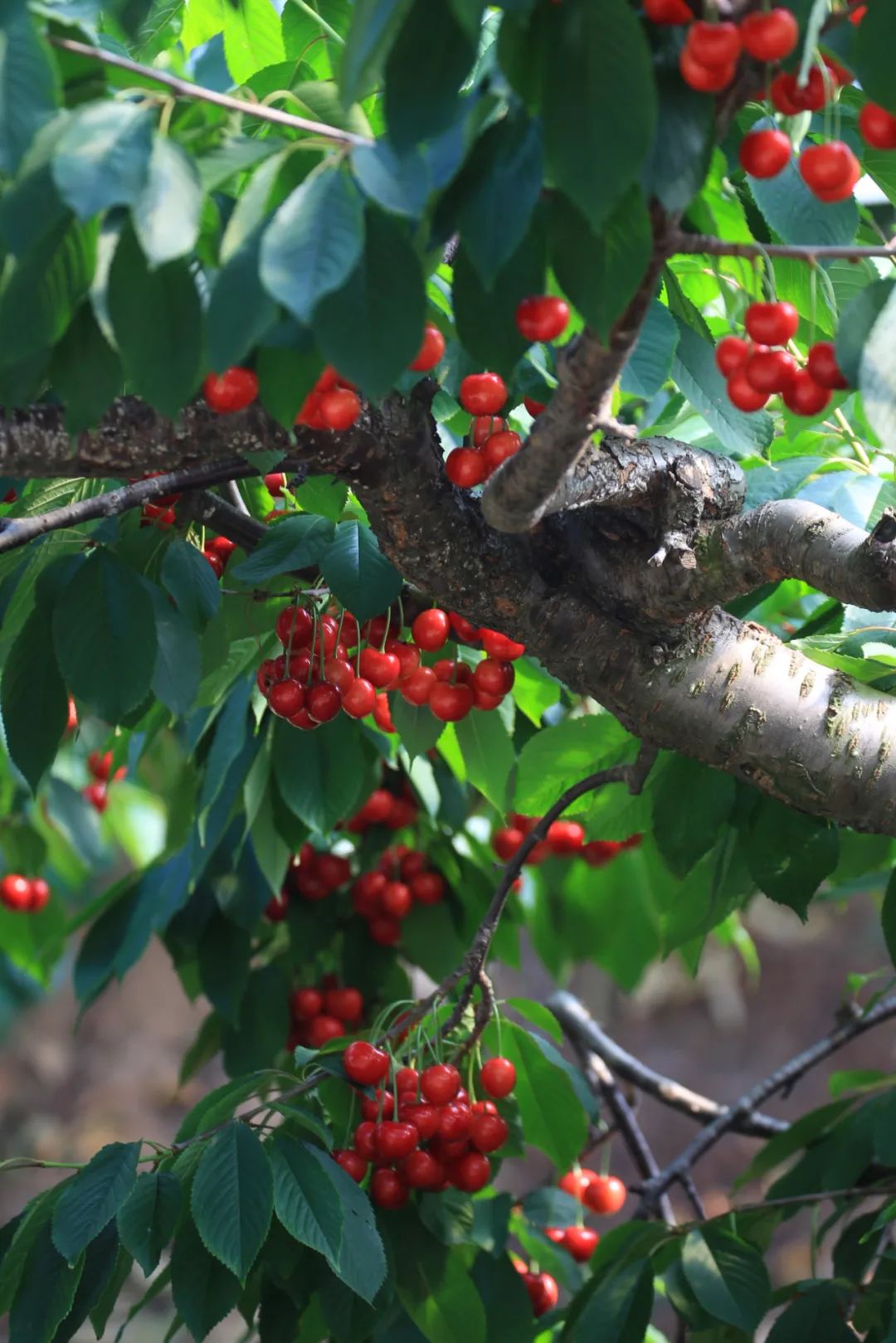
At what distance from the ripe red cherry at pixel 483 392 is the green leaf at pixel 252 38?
0.50 m

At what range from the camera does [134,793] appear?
295cm

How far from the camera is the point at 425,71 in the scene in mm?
560

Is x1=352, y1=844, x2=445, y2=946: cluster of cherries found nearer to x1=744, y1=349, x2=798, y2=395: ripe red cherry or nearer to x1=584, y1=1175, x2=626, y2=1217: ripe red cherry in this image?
x1=584, y1=1175, x2=626, y2=1217: ripe red cherry

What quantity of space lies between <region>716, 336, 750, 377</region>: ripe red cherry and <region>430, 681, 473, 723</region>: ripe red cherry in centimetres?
51

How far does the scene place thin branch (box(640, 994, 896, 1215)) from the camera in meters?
1.58

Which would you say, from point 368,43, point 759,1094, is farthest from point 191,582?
point 759,1094

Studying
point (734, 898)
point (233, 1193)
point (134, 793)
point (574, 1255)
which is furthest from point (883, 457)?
point (134, 793)

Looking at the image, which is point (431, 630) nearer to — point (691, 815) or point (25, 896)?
point (691, 815)

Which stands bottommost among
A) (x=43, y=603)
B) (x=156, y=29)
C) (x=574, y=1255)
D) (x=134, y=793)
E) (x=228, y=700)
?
(x=134, y=793)

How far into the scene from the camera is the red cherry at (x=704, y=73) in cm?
56

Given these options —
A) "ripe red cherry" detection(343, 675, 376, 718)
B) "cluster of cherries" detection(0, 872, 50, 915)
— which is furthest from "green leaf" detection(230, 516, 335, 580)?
"cluster of cherries" detection(0, 872, 50, 915)

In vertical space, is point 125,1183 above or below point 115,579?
below

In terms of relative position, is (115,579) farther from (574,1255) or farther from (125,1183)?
(574,1255)

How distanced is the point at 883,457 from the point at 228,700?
0.73m
